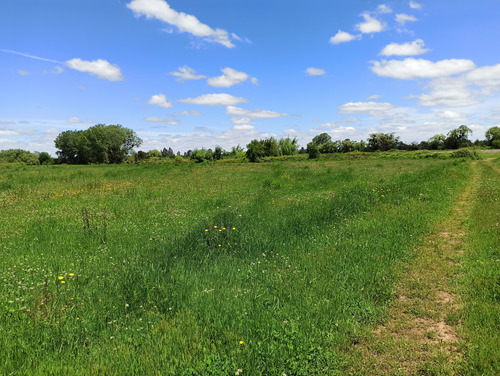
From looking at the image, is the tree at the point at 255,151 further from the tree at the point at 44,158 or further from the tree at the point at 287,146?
the tree at the point at 44,158

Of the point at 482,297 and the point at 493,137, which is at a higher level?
the point at 493,137

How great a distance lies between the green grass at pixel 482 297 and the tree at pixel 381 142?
88.4m

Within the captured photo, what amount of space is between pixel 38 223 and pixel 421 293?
41.2 feet

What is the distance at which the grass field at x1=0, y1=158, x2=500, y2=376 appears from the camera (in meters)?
4.02

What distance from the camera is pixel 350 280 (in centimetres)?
618

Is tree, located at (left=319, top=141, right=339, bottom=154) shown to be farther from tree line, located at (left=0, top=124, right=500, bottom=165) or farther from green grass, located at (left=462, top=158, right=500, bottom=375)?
green grass, located at (left=462, top=158, right=500, bottom=375)

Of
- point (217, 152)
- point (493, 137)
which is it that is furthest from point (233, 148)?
point (493, 137)

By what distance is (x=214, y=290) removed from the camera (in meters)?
5.62

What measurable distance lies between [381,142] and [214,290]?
320 feet

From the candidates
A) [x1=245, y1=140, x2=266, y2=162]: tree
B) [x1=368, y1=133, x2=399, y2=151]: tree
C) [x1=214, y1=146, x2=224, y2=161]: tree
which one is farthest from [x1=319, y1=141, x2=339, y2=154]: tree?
[x1=214, y1=146, x2=224, y2=161]: tree

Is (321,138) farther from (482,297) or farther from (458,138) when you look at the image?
(482,297)

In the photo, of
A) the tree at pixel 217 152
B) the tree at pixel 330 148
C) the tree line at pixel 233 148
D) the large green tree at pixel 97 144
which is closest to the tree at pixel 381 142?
the tree line at pixel 233 148

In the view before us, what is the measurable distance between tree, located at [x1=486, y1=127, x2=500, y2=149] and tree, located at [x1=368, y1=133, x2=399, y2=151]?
27549mm

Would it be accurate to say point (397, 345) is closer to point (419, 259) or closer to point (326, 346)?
point (326, 346)
